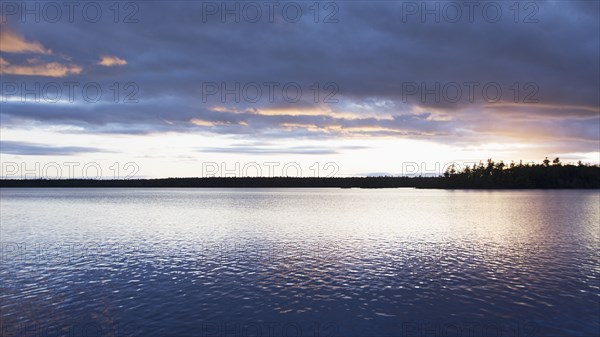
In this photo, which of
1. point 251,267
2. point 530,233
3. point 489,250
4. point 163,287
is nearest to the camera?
point 163,287

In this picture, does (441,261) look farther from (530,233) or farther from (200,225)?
(200,225)

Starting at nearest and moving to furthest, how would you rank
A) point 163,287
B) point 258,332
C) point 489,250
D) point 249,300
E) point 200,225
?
point 258,332 → point 249,300 → point 163,287 → point 489,250 → point 200,225

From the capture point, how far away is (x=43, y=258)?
47.4m

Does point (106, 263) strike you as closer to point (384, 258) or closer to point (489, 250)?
point (384, 258)

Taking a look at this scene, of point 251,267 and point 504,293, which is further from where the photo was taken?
point 251,267

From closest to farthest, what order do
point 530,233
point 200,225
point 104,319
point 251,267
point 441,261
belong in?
point 104,319, point 251,267, point 441,261, point 530,233, point 200,225

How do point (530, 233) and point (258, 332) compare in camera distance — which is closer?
point (258, 332)


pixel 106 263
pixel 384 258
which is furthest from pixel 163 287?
pixel 384 258

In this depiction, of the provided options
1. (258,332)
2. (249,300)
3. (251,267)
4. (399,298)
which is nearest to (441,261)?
(399,298)

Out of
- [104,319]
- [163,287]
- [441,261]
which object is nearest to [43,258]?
[163,287]

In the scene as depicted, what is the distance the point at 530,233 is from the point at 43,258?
7168 centimetres

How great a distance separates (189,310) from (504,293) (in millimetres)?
23822

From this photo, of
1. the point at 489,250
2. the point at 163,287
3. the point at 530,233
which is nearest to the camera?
the point at 163,287

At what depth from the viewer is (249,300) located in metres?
31.5
